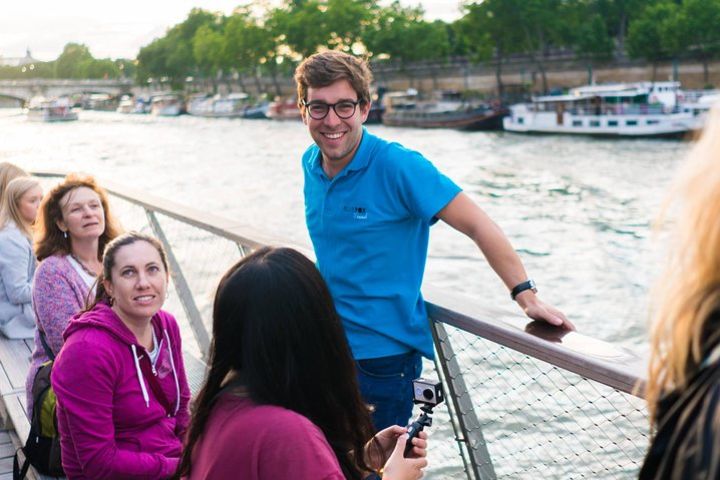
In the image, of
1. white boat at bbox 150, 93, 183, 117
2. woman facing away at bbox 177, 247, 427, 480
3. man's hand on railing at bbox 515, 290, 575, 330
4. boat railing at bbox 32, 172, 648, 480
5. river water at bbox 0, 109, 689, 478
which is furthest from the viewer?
white boat at bbox 150, 93, 183, 117

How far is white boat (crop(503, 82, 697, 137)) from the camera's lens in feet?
101

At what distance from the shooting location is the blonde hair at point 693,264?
2.91 feet

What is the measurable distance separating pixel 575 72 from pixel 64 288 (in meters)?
47.4

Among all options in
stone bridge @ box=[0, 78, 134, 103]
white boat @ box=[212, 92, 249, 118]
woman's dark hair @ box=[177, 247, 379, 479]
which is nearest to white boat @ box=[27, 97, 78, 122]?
white boat @ box=[212, 92, 249, 118]

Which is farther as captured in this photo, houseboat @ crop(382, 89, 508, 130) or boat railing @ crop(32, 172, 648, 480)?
houseboat @ crop(382, 89, 508, 130)

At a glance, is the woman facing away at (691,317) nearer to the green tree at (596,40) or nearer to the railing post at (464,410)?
the railing post at (464,410)

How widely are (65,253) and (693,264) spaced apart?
2436 millimetres

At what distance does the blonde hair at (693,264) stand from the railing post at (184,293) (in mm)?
3044

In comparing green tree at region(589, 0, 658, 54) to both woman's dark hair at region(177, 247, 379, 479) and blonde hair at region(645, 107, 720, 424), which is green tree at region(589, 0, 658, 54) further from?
blonde hair at region(645, 107, 720, 424)

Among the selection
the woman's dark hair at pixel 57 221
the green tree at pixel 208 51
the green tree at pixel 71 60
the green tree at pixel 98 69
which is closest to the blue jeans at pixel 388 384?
the woman's dark hair at pixel 57 221

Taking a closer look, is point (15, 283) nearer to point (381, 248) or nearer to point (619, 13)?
point (381, 248)

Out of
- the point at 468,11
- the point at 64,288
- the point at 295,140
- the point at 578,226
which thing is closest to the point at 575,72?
the point at 468,11

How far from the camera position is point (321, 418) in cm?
153

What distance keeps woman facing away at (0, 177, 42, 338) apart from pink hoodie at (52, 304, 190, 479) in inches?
62.3
